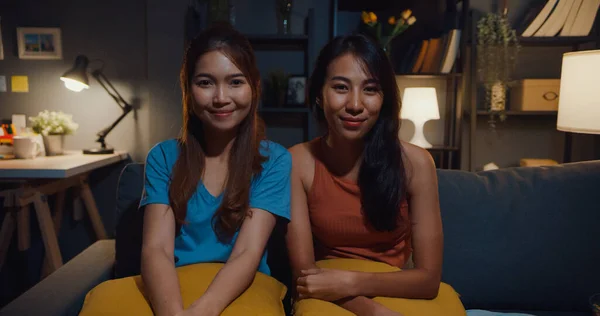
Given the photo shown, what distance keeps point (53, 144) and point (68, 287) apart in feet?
6.18

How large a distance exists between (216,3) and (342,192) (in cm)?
205

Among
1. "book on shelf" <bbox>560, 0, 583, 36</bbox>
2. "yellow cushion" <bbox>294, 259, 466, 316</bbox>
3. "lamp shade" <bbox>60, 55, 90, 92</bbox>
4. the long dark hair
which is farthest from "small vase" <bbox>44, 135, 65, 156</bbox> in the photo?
"book on shelf" <bbox>560, 0, 583, 36</bbox>

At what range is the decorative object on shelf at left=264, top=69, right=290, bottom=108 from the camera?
3002 millimetres

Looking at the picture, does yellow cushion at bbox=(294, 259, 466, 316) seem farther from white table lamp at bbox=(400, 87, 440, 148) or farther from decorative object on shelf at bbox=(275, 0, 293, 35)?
decorative object on shelf at bbox=(275, 0, 293, 35)

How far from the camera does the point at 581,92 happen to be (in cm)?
162

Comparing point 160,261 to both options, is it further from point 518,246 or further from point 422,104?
point 422,104

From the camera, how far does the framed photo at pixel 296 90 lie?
3.03 meters

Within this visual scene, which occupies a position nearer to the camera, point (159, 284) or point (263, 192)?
point (159, 284)

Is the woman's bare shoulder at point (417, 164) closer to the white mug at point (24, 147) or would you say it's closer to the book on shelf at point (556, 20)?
the book on shelf at point (556, 20)

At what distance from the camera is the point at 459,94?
295 cm

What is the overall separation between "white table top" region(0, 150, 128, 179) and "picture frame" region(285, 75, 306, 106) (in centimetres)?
124

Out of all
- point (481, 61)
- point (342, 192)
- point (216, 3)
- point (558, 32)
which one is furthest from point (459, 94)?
point (342, 192)

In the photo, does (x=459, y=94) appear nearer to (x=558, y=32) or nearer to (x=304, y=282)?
(x=558, y=32)

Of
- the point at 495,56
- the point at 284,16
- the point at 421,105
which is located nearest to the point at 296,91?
the point at 284,16
